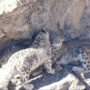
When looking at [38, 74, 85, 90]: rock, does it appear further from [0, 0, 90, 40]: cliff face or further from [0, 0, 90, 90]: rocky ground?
[0, 0, 90, 40]: cliff face

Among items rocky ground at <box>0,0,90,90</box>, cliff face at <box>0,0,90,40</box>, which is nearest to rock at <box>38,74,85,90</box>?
rocky ground at <box>0,0,90,90</box>

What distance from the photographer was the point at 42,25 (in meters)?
4.43

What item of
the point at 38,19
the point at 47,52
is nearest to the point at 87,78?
the point at 47,52

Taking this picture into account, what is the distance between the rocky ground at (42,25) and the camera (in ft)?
13.5

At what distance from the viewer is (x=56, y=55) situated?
454 centimetres

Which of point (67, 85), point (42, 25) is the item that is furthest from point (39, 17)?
point (67, 85)

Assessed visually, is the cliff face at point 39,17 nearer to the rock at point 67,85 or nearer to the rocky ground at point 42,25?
the rocky ground at point 42,25

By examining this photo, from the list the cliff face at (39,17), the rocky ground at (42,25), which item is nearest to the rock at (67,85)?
the rocky ground at (42,25)

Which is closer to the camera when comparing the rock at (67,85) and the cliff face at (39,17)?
the cliff face at (39,17)

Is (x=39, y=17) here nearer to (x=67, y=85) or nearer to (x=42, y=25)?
(x=42, y=25)

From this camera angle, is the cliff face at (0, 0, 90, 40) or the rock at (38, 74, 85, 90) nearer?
the cliff face at (0, 0, 90, 40)

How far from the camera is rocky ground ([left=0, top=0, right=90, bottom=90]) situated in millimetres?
4129

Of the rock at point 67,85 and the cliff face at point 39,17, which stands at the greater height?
the cliff face at point 39,17

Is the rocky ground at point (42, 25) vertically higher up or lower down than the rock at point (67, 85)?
higher up
